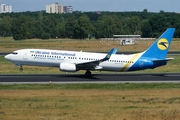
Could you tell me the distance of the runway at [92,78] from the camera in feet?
156

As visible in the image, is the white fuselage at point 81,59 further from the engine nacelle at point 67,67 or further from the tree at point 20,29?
the tree at point 20,29

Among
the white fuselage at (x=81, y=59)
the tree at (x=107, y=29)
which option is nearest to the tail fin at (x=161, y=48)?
the white fuselage at (x=81, y=59)

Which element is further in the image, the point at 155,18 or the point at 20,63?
the point at 155,18

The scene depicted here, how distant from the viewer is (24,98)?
120 ft

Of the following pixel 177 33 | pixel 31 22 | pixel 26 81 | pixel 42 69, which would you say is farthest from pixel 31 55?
pixel 31 22

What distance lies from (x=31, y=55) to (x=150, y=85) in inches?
610

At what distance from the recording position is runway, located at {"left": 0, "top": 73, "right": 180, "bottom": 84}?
4753cm

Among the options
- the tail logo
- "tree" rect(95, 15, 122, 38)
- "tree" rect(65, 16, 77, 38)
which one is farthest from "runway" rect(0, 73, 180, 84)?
"tree" rect(65, 16, 77, 38)

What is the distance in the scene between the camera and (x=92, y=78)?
5066 cm

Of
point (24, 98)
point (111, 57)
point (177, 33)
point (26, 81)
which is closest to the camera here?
point (24, 98)

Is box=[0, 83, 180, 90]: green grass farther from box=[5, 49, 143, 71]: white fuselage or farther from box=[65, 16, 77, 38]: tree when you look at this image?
box=[65, 16, 77, 38]: tree

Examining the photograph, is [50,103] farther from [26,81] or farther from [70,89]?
[26,81]

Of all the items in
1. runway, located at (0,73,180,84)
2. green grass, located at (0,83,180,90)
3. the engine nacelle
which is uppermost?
the engine nacelle

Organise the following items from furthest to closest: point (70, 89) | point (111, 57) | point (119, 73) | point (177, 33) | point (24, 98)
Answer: point (177, 33) < point (119, 73) < point (111, 57) < point (70, 89) < point (24, 98)
